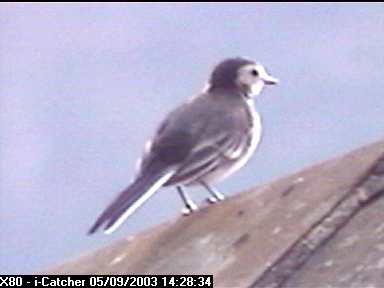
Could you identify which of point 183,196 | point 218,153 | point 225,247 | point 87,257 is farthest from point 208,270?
point 218,153

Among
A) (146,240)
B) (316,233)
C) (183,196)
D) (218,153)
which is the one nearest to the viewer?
(316,233)

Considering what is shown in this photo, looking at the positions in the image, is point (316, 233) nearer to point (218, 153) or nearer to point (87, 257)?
point (87, 257)

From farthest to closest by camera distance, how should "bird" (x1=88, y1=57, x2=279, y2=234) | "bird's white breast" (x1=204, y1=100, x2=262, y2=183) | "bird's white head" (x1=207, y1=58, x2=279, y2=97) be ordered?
1. "bird's white head" (x1=207, y1=58, x2=279, y2=97)
2. "bird's white breast" (x1=204, y1=100, x2=262, y2=183)
3. "bird" (x1=88, y1=57, x2=279, y2=234)

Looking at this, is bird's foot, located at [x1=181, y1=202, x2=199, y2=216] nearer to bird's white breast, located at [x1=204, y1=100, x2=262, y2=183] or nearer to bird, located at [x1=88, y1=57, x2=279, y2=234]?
bird, located at [x1=88, y1=57, x2=279, y2=234]

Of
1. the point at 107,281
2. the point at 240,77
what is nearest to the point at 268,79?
the point at 240,77

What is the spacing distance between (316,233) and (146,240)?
45.4 inches

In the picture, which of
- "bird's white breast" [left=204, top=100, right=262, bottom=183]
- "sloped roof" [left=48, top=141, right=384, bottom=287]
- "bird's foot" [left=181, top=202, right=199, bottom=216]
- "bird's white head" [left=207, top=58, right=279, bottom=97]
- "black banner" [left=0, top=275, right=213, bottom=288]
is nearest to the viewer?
"sloped roof" [left=48, top=141, right=384, bottom=287]

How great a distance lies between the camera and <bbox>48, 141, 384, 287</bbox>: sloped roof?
4617 mm

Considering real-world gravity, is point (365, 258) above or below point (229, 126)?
above

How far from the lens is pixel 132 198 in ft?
22.5

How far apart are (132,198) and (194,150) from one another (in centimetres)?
53

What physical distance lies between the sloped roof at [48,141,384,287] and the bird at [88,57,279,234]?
1.64ft

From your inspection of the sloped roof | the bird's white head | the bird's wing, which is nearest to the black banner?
the sloped roof

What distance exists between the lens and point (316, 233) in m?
4.90
